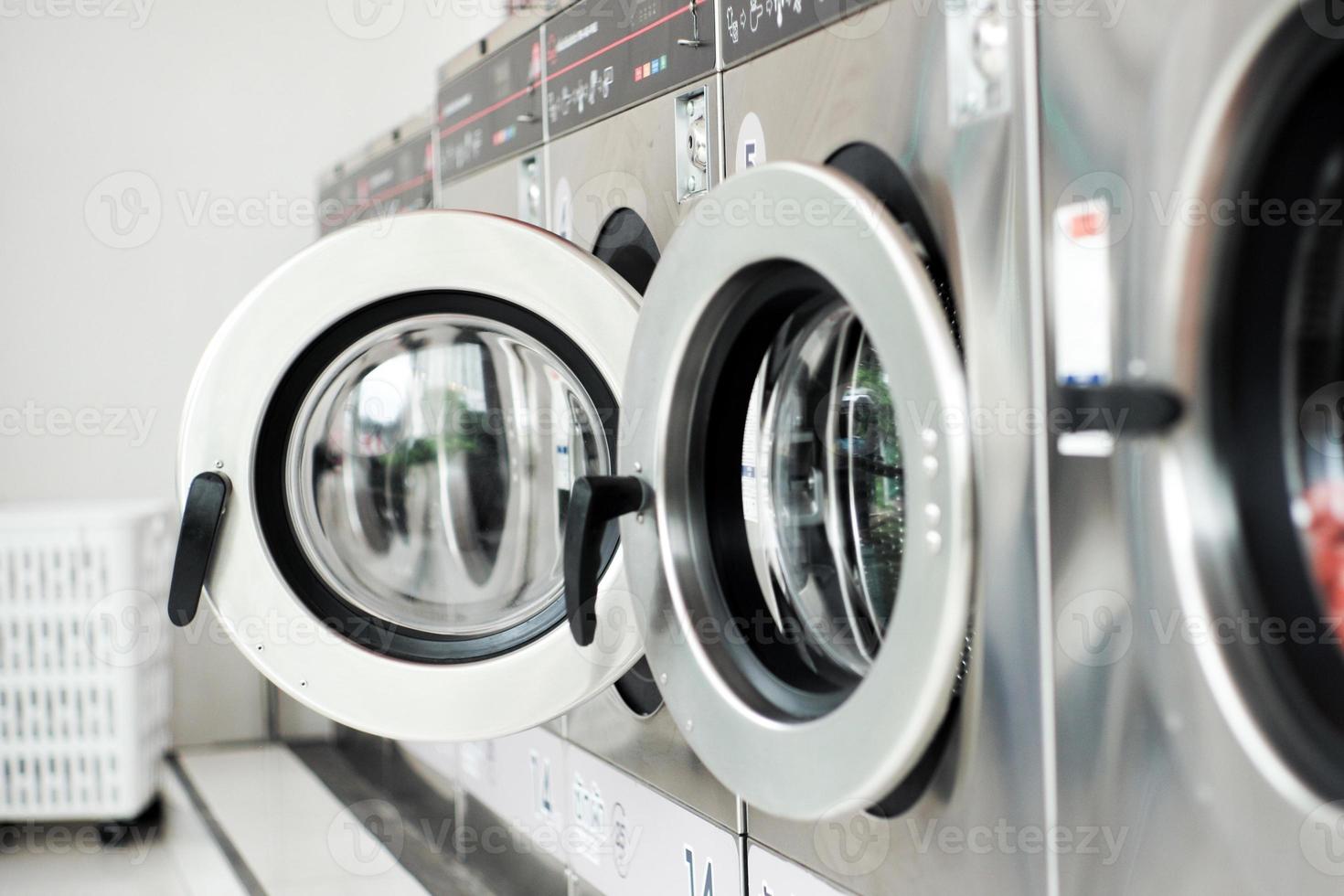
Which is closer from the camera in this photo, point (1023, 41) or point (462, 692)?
point (1023, 41)

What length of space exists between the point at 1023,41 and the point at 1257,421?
1.01 ft

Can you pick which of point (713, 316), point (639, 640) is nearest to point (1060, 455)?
point (713, 316)

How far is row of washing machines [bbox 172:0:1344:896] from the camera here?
2.18 ft

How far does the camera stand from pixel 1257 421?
666 millimetres

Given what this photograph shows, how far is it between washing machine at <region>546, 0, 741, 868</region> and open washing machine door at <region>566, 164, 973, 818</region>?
0.21 m

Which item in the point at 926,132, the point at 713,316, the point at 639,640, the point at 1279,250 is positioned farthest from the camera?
the point at 639,640

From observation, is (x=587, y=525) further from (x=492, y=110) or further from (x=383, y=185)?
(x=383, y=185)

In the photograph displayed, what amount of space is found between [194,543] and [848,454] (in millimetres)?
684

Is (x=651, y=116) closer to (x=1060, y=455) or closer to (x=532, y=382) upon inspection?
(x=532, y=382)
